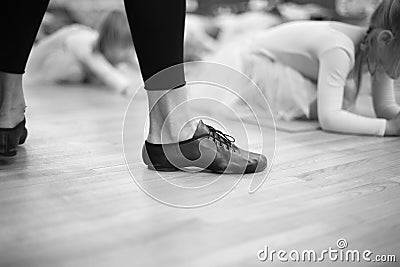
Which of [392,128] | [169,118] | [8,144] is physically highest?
[169,118]

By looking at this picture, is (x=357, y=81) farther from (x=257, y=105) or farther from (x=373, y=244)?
(x=373, y=244)

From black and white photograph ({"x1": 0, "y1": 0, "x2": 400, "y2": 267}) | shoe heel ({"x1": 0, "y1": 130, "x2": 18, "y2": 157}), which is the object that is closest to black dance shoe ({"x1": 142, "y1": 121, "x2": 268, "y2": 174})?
black and white photograph ({"x1": 0, "y1": 0, "x2": 400, "y2": 267})

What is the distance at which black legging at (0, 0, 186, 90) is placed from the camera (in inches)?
36.4

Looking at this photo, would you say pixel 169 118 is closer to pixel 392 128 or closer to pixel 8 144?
pixel 8 144

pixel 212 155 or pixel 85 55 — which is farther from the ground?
pixel 212 155

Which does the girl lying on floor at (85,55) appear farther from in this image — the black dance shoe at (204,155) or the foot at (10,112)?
the black dance shoe at (204,155)

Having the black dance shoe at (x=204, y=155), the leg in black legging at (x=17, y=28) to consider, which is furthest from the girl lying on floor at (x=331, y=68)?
the leg in black legging at (x=17, y=28)

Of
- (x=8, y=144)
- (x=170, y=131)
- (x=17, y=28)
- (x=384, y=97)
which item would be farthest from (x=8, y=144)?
(x=384, y=97)

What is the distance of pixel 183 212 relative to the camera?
83 centimetres

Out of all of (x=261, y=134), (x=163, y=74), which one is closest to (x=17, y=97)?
(x=163, y=74)

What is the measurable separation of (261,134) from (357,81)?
1.03ft

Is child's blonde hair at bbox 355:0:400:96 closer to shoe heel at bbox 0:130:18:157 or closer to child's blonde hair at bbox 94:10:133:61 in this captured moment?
shoe heel at bbox 0:130:18:157

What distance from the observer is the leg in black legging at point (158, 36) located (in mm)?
923

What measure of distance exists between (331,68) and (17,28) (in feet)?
2.57
